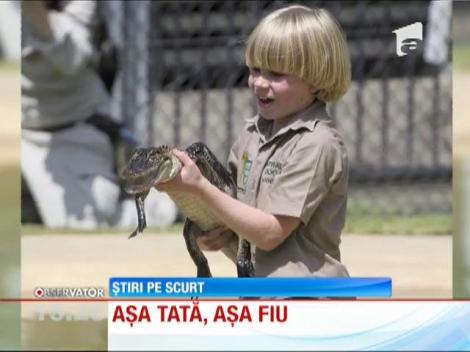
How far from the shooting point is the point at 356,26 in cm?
541

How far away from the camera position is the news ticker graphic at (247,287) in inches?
113

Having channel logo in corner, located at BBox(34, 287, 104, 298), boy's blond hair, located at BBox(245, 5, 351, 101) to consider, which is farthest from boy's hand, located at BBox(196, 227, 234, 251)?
channel logo in corner, located at BBox(34, 287, 104, 298)

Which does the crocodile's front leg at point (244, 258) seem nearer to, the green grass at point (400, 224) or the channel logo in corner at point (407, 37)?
the channel logo in corner at point (407, 37)

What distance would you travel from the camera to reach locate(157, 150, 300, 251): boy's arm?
2.62 meters

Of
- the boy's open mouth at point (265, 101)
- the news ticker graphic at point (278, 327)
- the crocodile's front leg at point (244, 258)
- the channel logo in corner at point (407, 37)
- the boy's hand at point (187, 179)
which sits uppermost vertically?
the channel logo in corner at point (407, 37)

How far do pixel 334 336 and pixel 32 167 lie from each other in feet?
8.20

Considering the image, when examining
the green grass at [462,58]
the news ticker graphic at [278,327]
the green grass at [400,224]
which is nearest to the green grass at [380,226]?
the green grass at [400,224]

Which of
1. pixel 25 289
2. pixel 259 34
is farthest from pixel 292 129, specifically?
pixel 25 289

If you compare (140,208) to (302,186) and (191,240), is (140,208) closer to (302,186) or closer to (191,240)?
(191,240)

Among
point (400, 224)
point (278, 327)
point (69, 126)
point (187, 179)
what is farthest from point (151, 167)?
point (69, 126)

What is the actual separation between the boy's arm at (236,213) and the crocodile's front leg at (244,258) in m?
0.11

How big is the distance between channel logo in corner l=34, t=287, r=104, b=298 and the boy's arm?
992mm

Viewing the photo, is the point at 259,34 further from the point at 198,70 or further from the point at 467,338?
the point at 198,70

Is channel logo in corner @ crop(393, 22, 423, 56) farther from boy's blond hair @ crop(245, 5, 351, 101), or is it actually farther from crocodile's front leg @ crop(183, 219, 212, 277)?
crocodile's front leg @ crop(183, 219, 212, 277)
